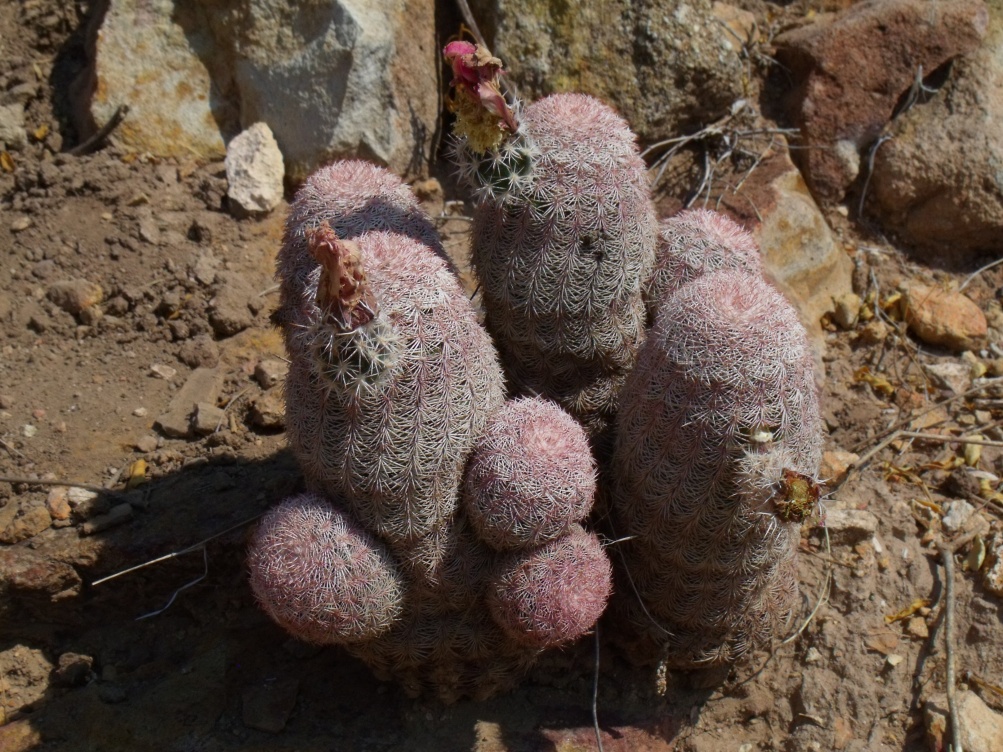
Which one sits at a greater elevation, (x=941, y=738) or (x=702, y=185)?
(x=702, y=185)

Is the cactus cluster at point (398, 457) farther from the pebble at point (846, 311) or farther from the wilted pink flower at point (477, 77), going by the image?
the pebble at point (846, 311)

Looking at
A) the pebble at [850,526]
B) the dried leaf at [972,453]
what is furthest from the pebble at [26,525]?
the dried leaf at [972,453]

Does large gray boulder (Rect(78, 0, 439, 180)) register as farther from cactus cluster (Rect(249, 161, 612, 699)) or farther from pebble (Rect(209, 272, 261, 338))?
cactus cluster (Rect(249, 161, 612, 699))

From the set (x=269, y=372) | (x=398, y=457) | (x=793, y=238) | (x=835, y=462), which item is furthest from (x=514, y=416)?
(x=793, y=238)

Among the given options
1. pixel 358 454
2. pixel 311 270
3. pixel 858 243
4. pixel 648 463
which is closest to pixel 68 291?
pixel 311 270

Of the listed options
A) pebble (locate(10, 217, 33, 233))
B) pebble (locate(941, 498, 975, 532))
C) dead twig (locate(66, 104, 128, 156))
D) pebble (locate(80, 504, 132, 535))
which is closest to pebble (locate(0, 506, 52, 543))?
pebble (locate(80, 504, 132, 535))

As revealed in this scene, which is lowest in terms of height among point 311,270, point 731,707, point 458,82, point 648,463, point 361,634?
point 731,707

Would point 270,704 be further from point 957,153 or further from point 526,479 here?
point 957,153

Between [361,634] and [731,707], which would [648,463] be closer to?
[361,634]
